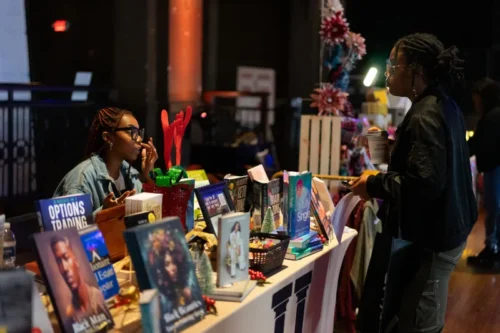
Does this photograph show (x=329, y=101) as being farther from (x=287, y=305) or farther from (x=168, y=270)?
(x=168, y=270)

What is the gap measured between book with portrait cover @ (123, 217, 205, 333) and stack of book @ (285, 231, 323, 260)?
2.56 feet

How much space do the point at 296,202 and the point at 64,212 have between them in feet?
3.18

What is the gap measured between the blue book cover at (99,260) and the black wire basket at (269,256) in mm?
555

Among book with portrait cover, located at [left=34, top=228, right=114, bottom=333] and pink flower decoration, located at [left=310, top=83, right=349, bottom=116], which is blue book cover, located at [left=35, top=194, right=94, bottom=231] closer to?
book with portrait cover, located at [left=34, top=228, right=114, bottom=333]

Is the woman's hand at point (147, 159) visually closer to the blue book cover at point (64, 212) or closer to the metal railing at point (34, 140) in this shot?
the blue book cover at point (64, 212)

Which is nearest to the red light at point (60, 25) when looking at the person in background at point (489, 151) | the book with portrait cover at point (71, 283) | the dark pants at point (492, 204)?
the person in background at point (489, 151)

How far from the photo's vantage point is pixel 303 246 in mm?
2645

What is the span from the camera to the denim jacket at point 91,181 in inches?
108

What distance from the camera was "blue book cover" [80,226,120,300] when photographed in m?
1.82

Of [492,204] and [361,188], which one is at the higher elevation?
[361,188]

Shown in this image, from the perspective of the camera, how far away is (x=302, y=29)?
257 inches

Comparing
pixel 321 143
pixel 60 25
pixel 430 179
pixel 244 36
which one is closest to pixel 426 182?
pixel 430 179

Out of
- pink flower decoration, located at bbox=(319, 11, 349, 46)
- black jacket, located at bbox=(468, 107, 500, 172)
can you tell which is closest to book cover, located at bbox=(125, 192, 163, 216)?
pink flower decoration, located at bbox=(319, 11, 349, 46)

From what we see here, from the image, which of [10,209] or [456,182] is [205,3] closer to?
[10,209]
